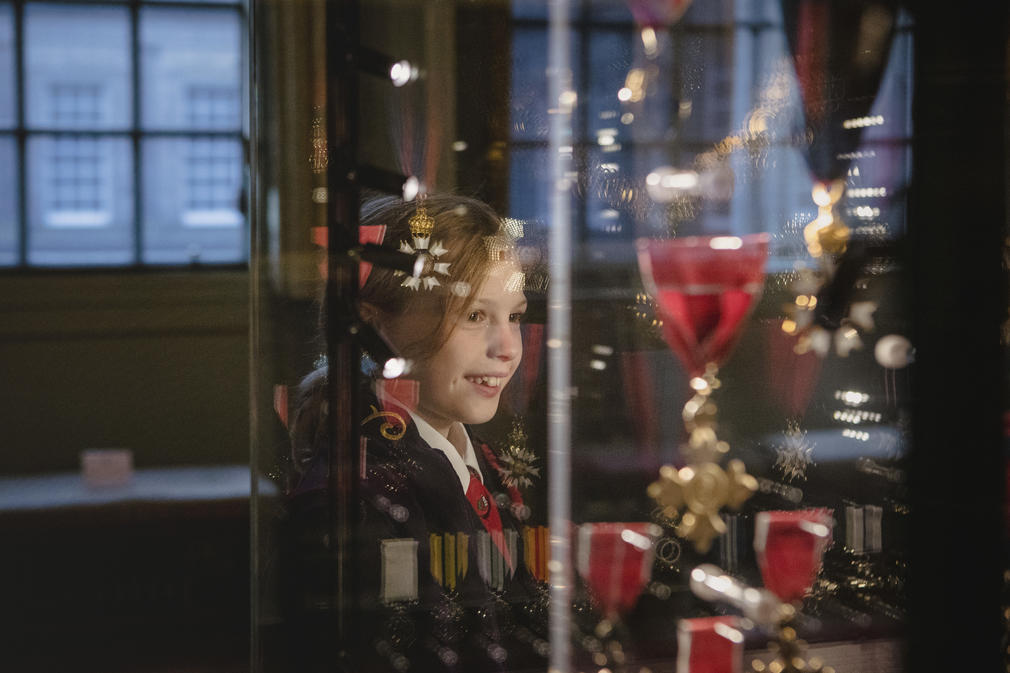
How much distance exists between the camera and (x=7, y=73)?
2.06 meters

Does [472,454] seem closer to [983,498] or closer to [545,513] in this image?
[545,513]

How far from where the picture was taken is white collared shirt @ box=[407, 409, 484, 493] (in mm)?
1577

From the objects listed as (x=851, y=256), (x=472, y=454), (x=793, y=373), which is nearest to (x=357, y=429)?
(x=472, y=454)

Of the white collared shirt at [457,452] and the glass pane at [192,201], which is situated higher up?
the glass pane at [192,201]

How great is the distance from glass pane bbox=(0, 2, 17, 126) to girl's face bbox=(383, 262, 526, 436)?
Answer: 43.8 inches

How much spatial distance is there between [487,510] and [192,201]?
4.02ft

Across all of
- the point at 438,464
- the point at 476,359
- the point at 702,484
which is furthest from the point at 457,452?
the point at 702,484

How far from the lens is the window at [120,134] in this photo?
82.7 inches

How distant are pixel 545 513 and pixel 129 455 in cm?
104

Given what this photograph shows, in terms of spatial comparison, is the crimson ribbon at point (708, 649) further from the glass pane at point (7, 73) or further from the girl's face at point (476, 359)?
the glass pane at point (7, 73)

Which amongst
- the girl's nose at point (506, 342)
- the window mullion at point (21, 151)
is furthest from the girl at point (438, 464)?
the window mullion at point (21, 151)

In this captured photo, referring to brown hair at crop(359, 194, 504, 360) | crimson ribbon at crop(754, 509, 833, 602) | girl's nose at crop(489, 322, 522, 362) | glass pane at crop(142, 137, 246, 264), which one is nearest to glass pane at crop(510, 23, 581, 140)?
brown hair at crop(359, 194, 504, 360)

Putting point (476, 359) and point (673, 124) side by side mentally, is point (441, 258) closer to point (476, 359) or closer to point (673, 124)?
point (476, 359)

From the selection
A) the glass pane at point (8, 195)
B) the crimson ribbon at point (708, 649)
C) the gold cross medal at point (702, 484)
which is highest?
the glass pane at point (8, 195)
